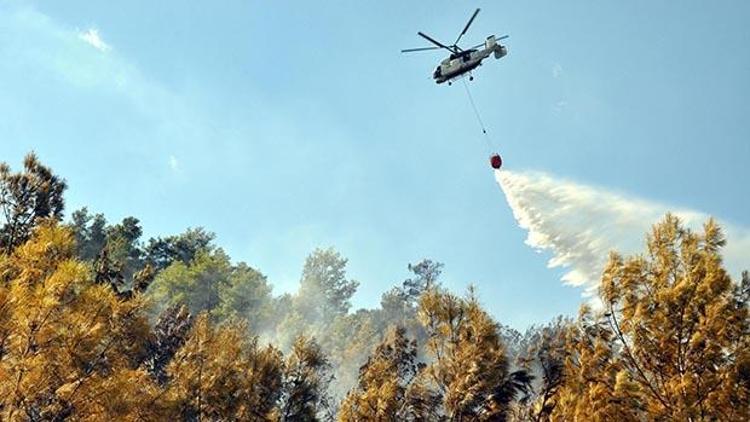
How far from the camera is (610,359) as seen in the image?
12461mm

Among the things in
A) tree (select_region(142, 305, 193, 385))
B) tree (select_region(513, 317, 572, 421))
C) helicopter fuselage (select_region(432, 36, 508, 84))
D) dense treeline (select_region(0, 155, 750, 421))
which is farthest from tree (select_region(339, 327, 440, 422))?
helicopter fuselage (select_region(432, 36, 508, 84))

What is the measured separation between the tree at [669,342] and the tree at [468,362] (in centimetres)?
279

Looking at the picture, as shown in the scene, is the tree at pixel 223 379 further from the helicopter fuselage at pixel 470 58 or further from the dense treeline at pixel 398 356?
the helicopter fuselage at pixel 470 58

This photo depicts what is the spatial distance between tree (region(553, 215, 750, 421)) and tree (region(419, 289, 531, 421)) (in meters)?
2.79

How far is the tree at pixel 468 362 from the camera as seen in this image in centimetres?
1512

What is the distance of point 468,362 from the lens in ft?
50.3

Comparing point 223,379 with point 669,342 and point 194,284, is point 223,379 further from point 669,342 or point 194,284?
point 194,284

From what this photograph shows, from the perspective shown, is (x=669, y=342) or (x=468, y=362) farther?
(x=468, y=362)

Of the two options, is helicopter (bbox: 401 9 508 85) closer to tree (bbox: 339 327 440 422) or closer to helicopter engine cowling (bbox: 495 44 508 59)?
helicopter engine cowling (bbox: 495 44 508 59)

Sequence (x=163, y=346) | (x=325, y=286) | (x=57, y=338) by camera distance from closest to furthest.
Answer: (x=57, y=338), (x=163, y=346), (x=325, y=286)

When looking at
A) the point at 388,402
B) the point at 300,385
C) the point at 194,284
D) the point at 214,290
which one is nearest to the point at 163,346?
the point at 300,385

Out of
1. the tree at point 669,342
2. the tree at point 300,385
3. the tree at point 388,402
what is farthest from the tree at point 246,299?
the tree at point 669,342

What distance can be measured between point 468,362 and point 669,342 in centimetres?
526

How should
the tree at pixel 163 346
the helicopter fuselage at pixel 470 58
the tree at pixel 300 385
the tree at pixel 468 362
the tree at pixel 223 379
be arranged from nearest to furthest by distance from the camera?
1. the tree at pixel 468 362
2. the tree at pixel 223 379
3. the tree at pixel 300 385
4. the tree at pixel 163 346
5. the helicopter fuselage at pixel 470 58
